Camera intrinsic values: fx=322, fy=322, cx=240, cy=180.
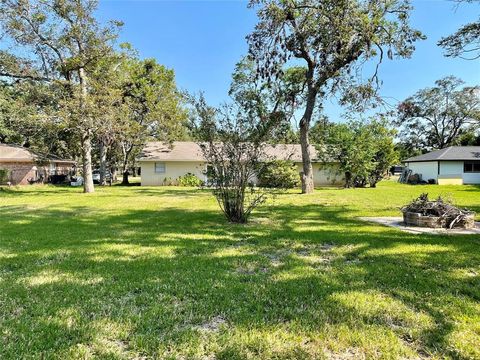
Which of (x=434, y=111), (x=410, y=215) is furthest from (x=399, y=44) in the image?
(x=434, y=111)

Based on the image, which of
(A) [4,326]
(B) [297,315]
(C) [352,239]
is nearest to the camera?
(A) [4,326]

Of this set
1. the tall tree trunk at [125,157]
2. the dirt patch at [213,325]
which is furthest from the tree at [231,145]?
the tall tree trunk at [125,157]

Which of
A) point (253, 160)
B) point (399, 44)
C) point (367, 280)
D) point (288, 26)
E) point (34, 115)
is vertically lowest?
point (367, 280)

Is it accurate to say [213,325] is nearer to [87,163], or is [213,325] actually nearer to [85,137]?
[85,137]

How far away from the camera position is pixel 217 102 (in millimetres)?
8477

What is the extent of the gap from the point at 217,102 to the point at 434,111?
4544 centimetres

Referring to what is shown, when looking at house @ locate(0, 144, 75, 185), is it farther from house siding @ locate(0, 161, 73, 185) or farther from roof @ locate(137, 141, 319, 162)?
roof @ locate(137, 141, 319, 162)

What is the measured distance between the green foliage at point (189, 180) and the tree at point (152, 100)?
360 centimetres

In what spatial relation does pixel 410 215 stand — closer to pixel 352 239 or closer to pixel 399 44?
pixel 352 239

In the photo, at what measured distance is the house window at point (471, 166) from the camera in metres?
28.0

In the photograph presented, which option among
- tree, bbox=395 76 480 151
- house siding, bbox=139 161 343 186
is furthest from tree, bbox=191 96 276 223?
tree, bbox=395 76 480 151

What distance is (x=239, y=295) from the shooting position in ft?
12.6

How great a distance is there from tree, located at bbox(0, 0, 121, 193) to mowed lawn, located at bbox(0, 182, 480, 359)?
482 inches

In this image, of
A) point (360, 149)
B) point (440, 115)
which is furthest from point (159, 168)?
point (440, 115)
